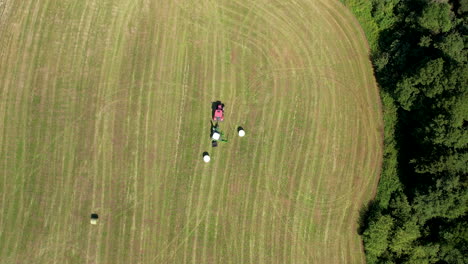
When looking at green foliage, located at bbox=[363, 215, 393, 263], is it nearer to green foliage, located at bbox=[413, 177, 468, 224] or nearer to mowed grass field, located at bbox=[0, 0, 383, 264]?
mowed grass field, located at bbox=[0, 0, 383, 264]

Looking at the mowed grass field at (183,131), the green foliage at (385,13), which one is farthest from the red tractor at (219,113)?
the green foliage at (385,13)

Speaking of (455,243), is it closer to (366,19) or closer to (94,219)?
(366,19)

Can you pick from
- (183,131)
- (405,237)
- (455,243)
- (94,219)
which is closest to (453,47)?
(455,243)

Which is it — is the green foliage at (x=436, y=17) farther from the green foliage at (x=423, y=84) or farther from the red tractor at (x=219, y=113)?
the red tractor at (x=219, y=113)

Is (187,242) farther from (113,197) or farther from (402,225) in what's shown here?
(402,225)

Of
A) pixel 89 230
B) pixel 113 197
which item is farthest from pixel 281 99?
pixel 89 230

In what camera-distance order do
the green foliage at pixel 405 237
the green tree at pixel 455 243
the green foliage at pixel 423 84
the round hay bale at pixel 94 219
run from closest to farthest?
the green tree at pixel 455 243
the green foliage at pixel 423 84
the green foliage at pixel 405 237
the round hay bale at pixel 94 219
